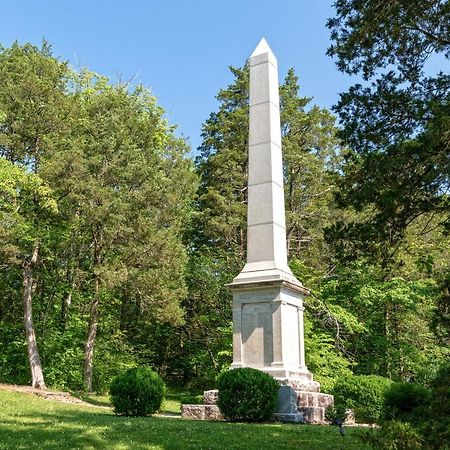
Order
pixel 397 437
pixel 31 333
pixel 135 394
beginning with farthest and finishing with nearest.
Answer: pixel 31 333 → pixel 135 394 → pixel 397 437

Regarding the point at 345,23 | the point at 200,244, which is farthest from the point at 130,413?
the point at 200,244

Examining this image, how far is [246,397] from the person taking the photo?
10289 mm

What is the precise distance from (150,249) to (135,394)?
10.7m

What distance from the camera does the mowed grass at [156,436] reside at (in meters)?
7.06

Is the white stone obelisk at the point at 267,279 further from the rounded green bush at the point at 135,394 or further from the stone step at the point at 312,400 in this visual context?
the rounded green bush at the point at 135,394

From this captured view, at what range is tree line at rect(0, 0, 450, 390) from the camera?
67.5ft

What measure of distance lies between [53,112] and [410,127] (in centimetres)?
1671

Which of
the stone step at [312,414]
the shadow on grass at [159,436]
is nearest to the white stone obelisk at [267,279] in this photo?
the stone step at [312,414]

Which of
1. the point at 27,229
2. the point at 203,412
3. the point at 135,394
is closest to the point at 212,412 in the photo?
the point at 203,412

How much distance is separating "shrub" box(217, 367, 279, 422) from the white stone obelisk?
48.0 inches

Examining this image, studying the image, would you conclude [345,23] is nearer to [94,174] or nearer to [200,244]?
[94,174]

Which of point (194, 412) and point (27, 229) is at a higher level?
point (27, 229)

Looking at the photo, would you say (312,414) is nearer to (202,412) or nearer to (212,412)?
(212,412)

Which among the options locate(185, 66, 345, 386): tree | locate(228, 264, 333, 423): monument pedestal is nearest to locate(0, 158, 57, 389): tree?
locate(185, 66, 345, 386): tree
